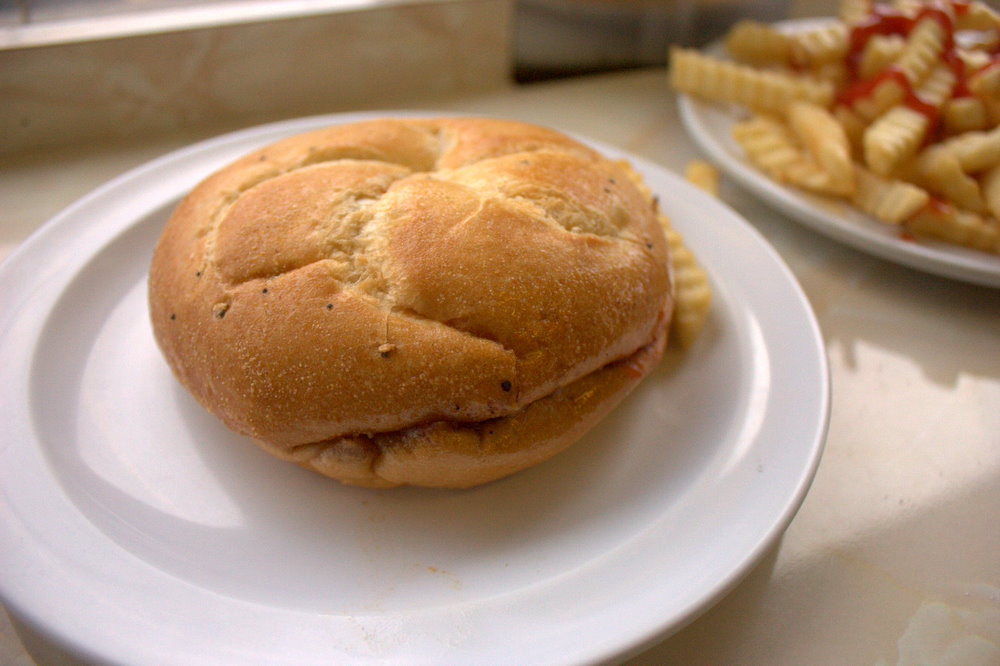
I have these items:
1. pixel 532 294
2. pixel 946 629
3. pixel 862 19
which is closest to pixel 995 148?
pixel 862 19

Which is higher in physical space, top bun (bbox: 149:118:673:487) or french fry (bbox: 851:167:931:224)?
top bun (bbox: 149:118:673:487)

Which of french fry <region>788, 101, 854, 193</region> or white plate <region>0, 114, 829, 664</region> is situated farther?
french fry <region>788, 101, 854, 193</region>

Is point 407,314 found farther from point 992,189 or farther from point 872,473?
point 992,189

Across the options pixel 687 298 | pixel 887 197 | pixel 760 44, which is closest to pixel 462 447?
pixel 687 298

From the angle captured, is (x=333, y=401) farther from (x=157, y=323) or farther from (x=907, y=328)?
(x=907, y=328)

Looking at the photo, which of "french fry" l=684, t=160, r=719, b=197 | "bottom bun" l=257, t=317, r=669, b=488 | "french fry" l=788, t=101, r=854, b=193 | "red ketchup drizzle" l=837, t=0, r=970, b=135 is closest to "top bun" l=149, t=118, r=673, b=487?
"bottom bun" l=257, t=317, r=669, b=488

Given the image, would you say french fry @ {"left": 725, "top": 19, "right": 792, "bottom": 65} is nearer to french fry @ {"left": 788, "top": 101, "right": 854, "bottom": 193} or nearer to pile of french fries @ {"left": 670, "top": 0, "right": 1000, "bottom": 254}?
pile of french fries @ {"left": 670, "top": 0, "right": 1000, "bottom": 254}

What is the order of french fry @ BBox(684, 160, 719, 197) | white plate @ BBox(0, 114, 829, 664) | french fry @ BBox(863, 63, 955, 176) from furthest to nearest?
french fry @ BBox(684, 160, 719, 197)
french fry @ BBox(863, 63, 955, 176)
white plate @ BBox(0, 114, 829, 664)
